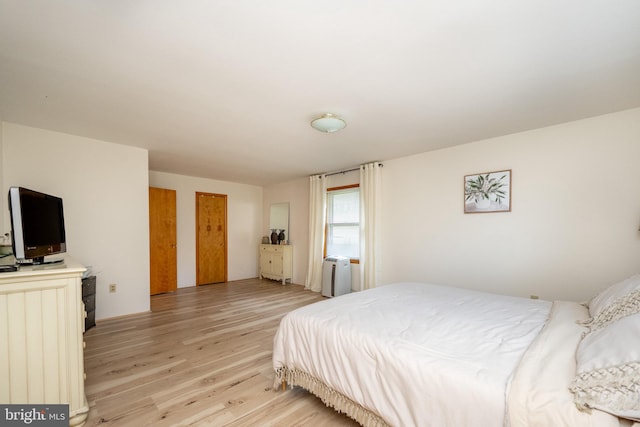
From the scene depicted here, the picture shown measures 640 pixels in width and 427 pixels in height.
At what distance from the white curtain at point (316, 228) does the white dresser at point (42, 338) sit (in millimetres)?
3882

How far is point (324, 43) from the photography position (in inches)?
63.0

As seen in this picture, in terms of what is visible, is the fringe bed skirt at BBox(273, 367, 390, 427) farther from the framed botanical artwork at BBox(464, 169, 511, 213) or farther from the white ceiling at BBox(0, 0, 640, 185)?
the framed botanical artwork at BBox(464, 169, 511, 213)

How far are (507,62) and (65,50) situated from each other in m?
2.89

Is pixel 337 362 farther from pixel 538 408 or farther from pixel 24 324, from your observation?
pixel 24 324

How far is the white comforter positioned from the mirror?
13.7 feet

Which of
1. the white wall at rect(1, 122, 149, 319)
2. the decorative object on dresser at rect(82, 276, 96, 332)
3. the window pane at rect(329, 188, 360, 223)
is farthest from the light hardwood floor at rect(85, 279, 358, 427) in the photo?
the window pane at rect(329, 188, 360, 223)

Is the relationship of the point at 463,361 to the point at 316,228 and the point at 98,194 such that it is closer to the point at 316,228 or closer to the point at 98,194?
the point at 316,228

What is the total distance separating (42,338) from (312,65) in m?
2.38

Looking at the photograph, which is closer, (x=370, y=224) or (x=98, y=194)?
(x=98, y=194)

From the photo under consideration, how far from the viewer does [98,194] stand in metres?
3.47

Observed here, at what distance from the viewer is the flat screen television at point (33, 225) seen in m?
1.58

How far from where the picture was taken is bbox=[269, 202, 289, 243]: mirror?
636 cm

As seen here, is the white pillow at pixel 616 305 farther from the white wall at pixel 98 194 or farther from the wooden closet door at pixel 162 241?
the wooden closet door at pixel 162 241

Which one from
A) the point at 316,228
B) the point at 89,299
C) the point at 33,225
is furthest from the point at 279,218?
the point at 33,225
